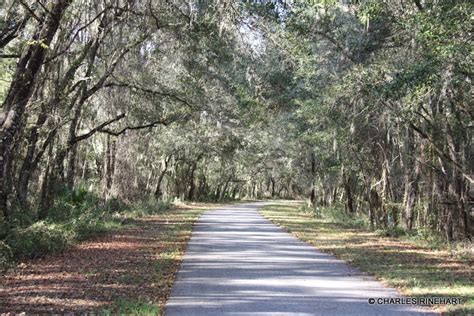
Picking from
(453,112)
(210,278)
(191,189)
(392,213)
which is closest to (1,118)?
(210,278)

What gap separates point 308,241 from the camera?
1569 centimetres

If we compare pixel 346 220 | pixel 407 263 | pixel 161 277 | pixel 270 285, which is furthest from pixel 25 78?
pixel 346 220

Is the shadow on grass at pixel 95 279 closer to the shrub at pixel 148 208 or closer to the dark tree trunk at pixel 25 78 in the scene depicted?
the dark tree trunk at pixel 25 78

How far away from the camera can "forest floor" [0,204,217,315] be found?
7031 mm

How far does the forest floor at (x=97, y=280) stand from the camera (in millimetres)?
7031

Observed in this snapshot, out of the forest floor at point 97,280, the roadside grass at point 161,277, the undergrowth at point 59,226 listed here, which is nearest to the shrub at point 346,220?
the roadside grass at point 161,277

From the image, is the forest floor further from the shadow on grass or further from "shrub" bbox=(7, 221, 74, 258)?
"shrub" bbox=(7, 221, 74, 258)

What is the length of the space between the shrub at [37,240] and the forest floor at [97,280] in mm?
255

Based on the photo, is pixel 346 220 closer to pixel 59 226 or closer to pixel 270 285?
pixel 59 226

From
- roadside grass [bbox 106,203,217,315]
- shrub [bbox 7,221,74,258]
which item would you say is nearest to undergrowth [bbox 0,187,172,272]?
shrub [bbox 7,221,74,258]

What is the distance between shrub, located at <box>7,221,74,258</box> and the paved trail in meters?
2.98

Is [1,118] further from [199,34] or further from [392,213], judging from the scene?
[392,213]

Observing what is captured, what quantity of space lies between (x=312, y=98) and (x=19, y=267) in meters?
14.6

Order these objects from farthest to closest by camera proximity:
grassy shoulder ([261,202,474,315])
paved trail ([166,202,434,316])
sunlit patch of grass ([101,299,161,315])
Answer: grassy shoulder ([261,202,474,315]), paved trail ([166,202,434,316]), sunlit patch of grass ([101,299,161,315])
